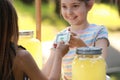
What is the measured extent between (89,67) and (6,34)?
0.28m

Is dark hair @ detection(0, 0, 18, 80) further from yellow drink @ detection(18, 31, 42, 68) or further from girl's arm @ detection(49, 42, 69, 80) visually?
yellow drink @ detection(18, 31, 42, 68)

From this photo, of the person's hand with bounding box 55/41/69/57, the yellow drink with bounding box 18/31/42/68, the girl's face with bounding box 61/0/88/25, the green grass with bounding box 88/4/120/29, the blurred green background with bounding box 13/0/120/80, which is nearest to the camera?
the person's hand with bounding box 55/41/69/57

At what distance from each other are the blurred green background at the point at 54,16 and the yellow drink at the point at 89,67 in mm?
1553

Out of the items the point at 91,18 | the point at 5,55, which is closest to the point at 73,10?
the point at 5,55

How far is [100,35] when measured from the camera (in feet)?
3.73

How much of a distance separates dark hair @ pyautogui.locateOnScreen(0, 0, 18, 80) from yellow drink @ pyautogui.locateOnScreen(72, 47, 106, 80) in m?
0.22

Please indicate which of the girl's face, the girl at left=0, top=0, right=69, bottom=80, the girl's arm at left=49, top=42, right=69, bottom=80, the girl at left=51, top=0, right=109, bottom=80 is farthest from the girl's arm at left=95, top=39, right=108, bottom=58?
the girl at left=0, top=0, right=69, bottom=80

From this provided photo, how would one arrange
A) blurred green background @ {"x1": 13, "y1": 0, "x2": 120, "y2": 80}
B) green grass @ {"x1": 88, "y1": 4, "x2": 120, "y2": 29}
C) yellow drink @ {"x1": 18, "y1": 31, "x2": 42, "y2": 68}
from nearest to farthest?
yellow drink @ {"x1": 18, "y1": 31, "x2": 42, "y2": 68} → blurred green background @ {"x1": 13, "y1": 0, "x2": 120, "y2": 80} → green grass @ {"x1": 88, "y1": 4, "x2": 120, "y2": 29}

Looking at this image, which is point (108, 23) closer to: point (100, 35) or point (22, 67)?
point (100, 35)

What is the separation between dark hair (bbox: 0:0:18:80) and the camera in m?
0.79

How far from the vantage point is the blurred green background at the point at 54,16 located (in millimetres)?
2602

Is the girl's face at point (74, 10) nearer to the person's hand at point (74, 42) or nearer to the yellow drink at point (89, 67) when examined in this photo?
the person's hand at point (74, 42)

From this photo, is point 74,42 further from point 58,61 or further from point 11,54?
point 11,54

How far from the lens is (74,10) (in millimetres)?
1080
